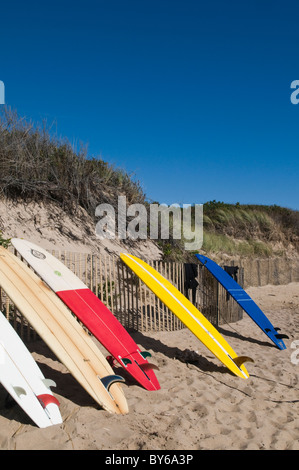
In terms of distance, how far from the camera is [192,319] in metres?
5.40

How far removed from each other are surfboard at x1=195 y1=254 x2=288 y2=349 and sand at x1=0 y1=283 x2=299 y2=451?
68 cm

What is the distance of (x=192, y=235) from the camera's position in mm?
13219

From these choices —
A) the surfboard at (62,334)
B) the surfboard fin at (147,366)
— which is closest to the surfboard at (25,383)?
the surfboard at (62,334)

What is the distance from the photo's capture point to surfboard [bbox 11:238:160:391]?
4.04 meters

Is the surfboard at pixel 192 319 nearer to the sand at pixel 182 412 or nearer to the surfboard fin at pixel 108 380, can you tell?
the sand at pixel 182 412

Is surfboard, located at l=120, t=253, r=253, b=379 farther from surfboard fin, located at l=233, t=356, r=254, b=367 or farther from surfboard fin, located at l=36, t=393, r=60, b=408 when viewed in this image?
surfboard fin, located at l=36, t=393, r=60, b=408

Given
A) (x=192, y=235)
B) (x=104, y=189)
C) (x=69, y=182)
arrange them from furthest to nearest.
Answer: (x=192, y=235), (x=104, y=189), (x=69, y=182)

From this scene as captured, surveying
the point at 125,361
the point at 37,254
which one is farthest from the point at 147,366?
the point at 37,254

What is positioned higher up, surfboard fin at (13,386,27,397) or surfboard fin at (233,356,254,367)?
surfboard fin at (13,386,27,397)

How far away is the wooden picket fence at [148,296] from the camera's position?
621 centimetres

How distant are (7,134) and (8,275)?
6.12 meters

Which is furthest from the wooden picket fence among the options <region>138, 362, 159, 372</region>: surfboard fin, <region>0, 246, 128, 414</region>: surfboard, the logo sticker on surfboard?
<region>138, 362, 159, 372</region>: surfboard fin
